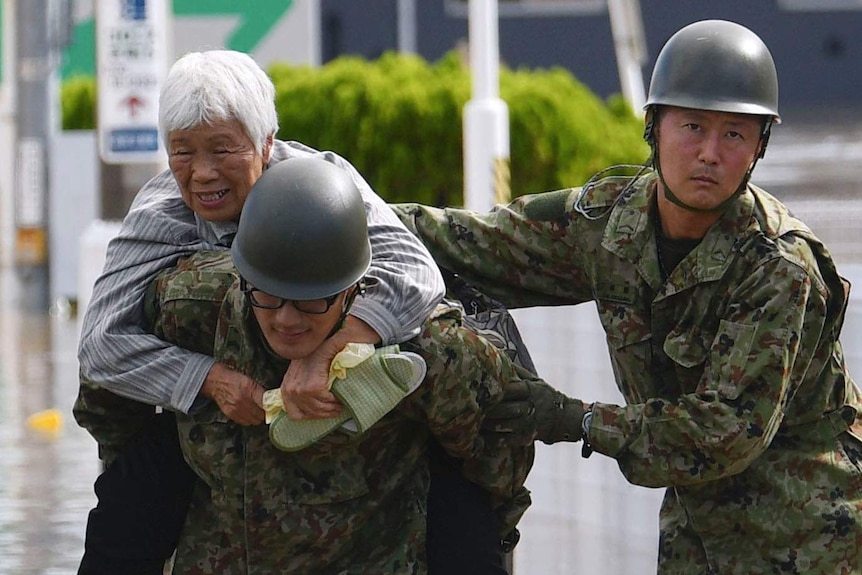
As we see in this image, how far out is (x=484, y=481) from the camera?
Answer: 369cm

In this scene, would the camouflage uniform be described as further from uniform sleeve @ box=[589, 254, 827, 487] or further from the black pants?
the black pants

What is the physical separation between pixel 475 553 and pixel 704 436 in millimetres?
520

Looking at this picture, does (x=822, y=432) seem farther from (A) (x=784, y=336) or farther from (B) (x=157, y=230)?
(B) (x=157, y=230)

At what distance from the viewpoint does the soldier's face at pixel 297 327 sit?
334 centimetres

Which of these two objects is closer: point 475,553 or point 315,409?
point 315,409

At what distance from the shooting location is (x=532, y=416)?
144 inches

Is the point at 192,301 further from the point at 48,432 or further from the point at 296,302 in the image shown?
the point at 48,432

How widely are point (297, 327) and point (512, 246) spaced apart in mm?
783

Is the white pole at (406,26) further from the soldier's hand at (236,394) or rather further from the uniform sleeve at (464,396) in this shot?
the soldier's hand at (236,394)

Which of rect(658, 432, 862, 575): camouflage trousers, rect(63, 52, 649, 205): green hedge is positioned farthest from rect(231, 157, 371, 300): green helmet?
rect(63, 52, 649, 205): green hedge

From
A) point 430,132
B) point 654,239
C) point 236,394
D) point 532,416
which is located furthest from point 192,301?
point 430,132

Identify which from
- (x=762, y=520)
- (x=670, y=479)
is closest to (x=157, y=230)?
(x=670, y=479)

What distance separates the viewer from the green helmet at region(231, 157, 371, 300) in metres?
3.27

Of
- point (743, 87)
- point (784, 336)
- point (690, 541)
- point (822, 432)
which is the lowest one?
point (690, 541)
